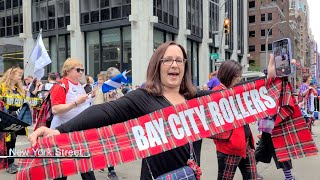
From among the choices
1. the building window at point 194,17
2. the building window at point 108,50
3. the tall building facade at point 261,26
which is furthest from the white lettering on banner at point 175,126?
the tall building facade at point 261,26

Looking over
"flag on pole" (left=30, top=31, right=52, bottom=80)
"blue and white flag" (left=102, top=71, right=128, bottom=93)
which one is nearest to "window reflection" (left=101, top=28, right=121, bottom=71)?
"flag on pole" (left=30, top=31, right=52, bottom=80)

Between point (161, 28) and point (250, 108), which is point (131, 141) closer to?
point (250, 108)

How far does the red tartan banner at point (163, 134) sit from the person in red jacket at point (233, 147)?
81 cm

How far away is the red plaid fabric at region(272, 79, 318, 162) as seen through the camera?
9.48ft

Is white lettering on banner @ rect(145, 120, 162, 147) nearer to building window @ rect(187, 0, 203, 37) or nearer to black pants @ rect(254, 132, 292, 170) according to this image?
black pants @ rect(254, 132, 292, 170)

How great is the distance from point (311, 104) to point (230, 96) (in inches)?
348

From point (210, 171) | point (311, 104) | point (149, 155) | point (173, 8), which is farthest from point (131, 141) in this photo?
point (173, 8)

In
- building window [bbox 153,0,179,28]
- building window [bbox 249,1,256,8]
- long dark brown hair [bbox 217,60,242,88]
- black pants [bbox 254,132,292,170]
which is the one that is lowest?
black pants [bbox 254,132,292,170]

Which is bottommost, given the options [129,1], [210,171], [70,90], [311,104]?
[210,171]

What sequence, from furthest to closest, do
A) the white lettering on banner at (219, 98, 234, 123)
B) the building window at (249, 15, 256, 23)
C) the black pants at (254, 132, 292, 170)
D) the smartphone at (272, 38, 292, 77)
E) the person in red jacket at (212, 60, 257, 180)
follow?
the building window at (249, 15, 256, 23)
the black pants at (254, 132, 292, 170)
the person in red jacket at (212, 60, 257, 180)
the white lettering on banner at (219, 98, 234, 123)
the smartphone at (272, 38, 292, 77)

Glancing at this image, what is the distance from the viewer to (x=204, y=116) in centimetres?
266

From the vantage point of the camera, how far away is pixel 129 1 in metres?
28.3

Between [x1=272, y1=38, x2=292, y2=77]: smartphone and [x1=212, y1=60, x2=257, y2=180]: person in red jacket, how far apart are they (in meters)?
1.03

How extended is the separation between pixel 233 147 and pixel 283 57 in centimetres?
138
